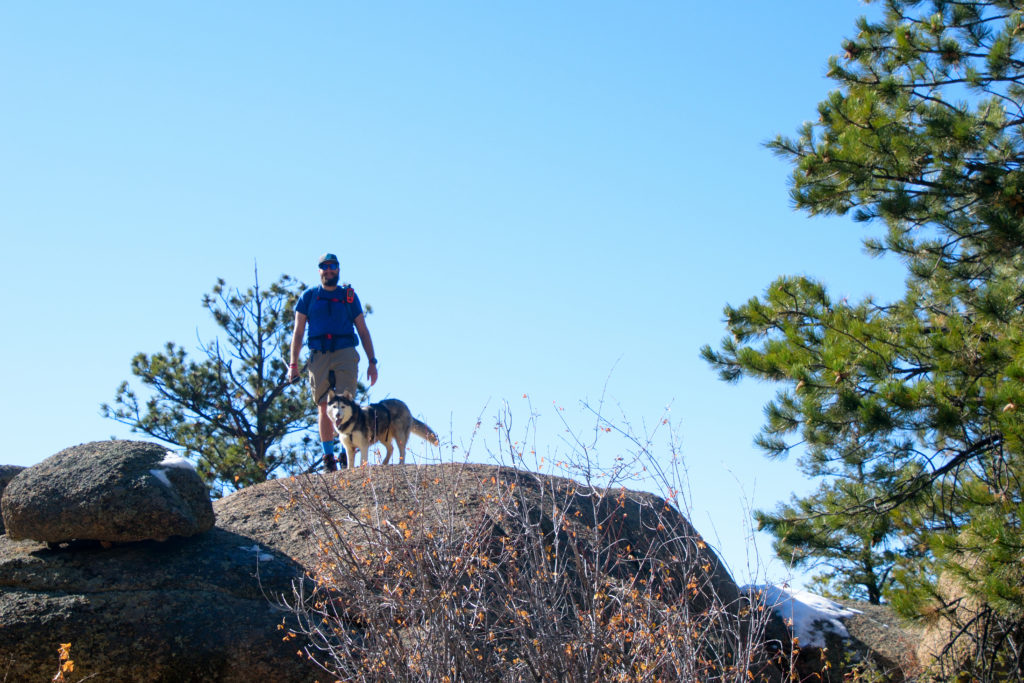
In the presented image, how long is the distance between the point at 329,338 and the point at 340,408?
81 cm

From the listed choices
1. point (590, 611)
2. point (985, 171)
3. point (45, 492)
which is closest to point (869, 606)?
point (985, 171)

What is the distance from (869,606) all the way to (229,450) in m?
9.46

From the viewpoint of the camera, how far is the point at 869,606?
12078 millimetres

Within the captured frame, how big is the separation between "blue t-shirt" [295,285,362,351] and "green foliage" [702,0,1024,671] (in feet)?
13.3

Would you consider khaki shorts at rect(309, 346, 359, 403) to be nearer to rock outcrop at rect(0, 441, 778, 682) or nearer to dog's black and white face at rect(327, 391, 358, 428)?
dog's black and white face at rect(327, 391, 358, 428)

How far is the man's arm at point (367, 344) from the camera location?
11080mm

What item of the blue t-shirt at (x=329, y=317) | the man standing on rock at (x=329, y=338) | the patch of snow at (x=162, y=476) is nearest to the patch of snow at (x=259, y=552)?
the patch of snow at (x=162, y=476)

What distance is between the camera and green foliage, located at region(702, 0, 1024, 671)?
784 centimetres

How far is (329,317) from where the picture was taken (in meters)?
10.9

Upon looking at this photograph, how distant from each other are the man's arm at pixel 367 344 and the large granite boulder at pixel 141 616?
133 inches

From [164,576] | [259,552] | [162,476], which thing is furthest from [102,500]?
[259,552]

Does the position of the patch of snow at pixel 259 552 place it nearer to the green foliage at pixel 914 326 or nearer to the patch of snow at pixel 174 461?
the patch of snow at pixel 174 461

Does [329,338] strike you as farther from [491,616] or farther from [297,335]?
[491,616]

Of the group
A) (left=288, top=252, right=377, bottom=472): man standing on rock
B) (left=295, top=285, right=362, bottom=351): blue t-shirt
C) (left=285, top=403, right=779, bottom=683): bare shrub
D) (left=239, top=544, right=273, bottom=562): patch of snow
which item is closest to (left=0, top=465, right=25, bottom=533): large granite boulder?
(left=239, top=544, right=273, bottom=562): patch of snow
